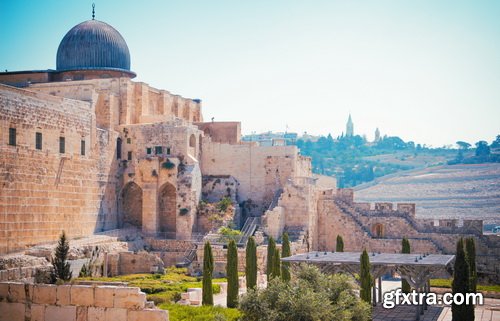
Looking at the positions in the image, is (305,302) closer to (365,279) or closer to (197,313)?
(197,313)

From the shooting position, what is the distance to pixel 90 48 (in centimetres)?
4488

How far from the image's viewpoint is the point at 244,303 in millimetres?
21609

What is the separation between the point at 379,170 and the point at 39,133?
119 metres

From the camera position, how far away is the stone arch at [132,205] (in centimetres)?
4338

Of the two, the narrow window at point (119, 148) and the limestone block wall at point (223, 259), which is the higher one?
the narrow window at point (119, 148)

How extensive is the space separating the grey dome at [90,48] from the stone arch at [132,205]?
7.94 meters

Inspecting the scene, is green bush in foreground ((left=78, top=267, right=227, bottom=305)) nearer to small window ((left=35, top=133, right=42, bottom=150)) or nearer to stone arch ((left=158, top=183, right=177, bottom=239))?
stone arch ((left=158, top=183, right=177, bottom=239))

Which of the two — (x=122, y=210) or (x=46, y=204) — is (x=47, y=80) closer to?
(x=122, y=210)

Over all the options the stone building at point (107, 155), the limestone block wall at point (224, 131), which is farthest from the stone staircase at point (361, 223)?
the limestone block wall at point (224, 131)

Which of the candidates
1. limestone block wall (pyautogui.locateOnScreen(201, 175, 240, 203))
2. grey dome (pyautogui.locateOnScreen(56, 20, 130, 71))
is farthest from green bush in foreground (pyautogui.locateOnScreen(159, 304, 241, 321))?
grey dome (pyautogui.locateOnScreen(56, 20, 130, 71))

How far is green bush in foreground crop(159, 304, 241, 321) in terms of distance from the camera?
21781 millimetres

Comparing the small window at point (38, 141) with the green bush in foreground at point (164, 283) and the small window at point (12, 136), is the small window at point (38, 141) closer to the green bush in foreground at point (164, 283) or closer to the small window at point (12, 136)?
the small window at point (12, 136)

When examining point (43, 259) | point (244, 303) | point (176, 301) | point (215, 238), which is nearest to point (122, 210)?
point (215, 238)

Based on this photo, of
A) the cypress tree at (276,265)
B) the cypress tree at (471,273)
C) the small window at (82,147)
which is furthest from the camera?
the small window at (82,147)
